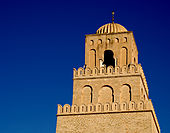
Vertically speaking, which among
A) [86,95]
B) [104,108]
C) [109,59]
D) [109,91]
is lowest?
[104,108]

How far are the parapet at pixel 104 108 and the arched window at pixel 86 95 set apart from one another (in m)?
0.80

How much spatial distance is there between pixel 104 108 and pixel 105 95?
1.23 meters

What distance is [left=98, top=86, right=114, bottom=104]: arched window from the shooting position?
79.9 feet

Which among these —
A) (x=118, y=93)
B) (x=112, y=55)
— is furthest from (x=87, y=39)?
(x=118, y=93)

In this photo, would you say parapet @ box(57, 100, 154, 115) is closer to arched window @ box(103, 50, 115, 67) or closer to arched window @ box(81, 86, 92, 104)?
arched window @ box(81, 86, 92, 104)

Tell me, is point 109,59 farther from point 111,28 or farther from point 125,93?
point 125,93

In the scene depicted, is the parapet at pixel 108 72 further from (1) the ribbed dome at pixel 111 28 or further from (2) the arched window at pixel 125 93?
(1) the ribbed dome at pixel 111 28

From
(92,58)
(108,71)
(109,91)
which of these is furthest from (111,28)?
(109,91)

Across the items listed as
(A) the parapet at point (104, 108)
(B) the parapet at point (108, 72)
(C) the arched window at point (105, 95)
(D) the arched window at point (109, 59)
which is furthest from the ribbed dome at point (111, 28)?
(A) the parapet at point (104, 108)

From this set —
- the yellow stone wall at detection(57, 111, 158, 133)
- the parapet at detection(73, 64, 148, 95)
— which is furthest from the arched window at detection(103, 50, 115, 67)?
the yellow stone wall at detection(57, 111, 158, 133)

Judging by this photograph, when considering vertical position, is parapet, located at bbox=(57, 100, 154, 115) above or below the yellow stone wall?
above

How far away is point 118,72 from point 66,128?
15.0 ft

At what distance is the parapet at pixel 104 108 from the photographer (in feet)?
75.5

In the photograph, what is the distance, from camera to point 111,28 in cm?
2706
